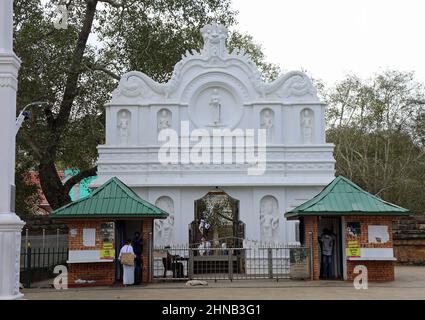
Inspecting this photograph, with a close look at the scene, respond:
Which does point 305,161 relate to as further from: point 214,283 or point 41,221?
point 41,221

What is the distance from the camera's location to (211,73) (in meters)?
23.7

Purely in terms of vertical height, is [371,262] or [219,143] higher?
[219,143]

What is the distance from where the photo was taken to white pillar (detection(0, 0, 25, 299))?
10.8 m

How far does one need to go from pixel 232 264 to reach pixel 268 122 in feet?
20.2

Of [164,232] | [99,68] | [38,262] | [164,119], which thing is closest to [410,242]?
[164,232]

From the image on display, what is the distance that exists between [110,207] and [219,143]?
565cm

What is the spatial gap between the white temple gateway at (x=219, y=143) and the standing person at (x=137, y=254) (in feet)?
10.1

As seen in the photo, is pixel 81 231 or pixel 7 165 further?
pixel 81 231

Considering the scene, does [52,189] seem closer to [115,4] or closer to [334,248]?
[115,4]

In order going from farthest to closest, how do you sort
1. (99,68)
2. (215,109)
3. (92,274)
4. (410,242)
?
(99,68), (410,242), (215,109), (92,274)

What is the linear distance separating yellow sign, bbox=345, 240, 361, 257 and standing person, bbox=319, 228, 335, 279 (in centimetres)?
68

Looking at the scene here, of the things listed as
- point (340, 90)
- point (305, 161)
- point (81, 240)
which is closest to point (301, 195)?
point (305, 161)

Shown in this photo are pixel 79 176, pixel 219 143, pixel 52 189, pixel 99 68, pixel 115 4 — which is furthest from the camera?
pixel 115 4

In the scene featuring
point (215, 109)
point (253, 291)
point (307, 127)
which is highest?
point (215, 109)
